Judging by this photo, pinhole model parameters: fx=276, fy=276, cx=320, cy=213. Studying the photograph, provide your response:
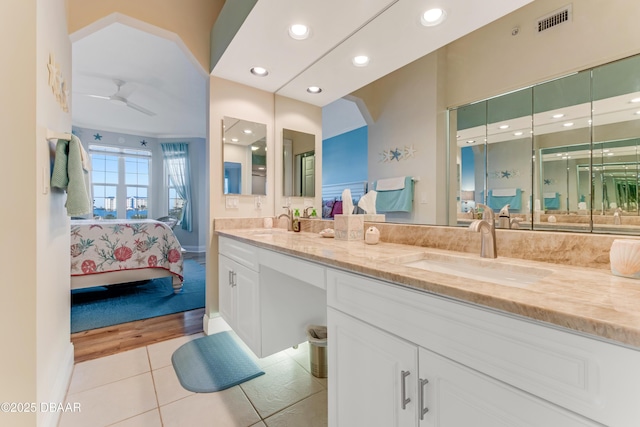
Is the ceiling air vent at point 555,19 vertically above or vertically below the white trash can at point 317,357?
above

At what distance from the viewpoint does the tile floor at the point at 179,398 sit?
141 centimetres

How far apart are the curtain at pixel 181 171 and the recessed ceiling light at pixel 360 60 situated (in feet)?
17.7

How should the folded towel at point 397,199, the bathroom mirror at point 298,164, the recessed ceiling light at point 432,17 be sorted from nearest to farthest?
the recessed ceiling light at point 432,17 < the folded towel at point 397,199 < the bathroom mirror at point 298,164

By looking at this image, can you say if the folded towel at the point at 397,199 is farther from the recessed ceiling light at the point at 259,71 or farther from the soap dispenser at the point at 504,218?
the recessed ceiling light at the point at 259,71

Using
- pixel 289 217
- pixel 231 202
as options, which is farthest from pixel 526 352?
pixel 231 202

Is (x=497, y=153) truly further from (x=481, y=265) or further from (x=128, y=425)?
(x=128, y=425)

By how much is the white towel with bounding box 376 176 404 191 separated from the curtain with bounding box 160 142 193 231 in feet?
18.5

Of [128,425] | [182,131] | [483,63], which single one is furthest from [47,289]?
[182,131]

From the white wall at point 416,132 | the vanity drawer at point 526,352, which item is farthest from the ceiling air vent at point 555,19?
the vanity drawer at point 526,352

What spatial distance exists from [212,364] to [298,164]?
1707 mm

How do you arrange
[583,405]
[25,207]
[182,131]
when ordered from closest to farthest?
1. [583,405]
2. [25,207]
3. [182,131]

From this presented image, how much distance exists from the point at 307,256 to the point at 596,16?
141 centimetres

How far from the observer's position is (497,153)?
49.0 inches

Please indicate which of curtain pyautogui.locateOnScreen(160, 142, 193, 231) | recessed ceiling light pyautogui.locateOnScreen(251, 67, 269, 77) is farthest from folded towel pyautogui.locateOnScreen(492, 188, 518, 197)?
curtain pyautogui.locateOnScreen(160, 142, 193, 231)
